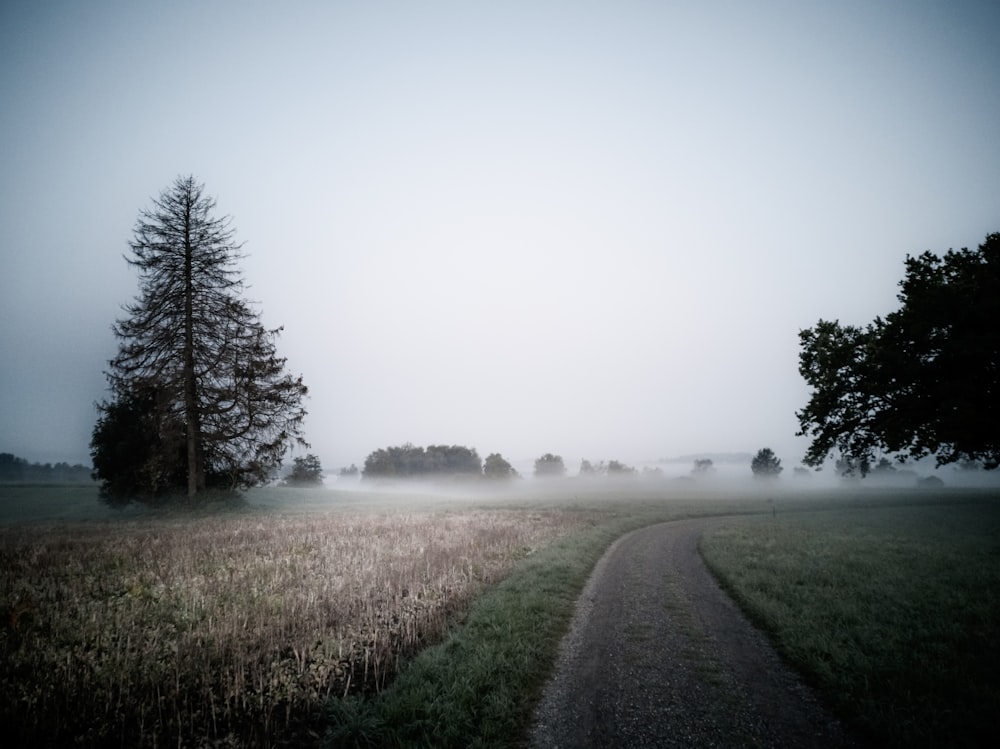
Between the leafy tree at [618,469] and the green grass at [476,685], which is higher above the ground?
the green grass at [476,685]

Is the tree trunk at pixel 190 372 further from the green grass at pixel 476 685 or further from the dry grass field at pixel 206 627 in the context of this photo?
the green grass at pixel 476 685

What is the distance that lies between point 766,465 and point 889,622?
124 m

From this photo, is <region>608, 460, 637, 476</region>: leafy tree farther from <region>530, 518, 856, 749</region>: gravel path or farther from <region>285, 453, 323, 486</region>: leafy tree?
<region>530, 518, 856, 749</region>: gravel path

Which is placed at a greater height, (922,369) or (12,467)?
(922,369)

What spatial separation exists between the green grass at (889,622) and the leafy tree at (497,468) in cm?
10161

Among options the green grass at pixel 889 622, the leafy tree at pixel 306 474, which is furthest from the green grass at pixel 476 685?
the leafy tree at pixel 306 474

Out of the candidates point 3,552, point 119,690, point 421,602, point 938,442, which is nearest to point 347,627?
point 421,602

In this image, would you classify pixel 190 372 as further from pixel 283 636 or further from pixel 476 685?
pixel 476 685

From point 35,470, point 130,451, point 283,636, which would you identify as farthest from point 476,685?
point 35,470

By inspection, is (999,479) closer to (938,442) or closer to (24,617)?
(938,442)

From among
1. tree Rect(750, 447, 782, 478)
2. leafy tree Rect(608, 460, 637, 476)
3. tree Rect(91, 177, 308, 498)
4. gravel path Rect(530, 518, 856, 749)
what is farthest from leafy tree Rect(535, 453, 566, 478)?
gravel path Rect(530, 518, 856, 749)

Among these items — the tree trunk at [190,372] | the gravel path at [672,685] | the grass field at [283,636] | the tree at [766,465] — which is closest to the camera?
the gravel path at [672,685]

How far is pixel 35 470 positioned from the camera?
105m

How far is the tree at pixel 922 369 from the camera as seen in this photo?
14727mm
